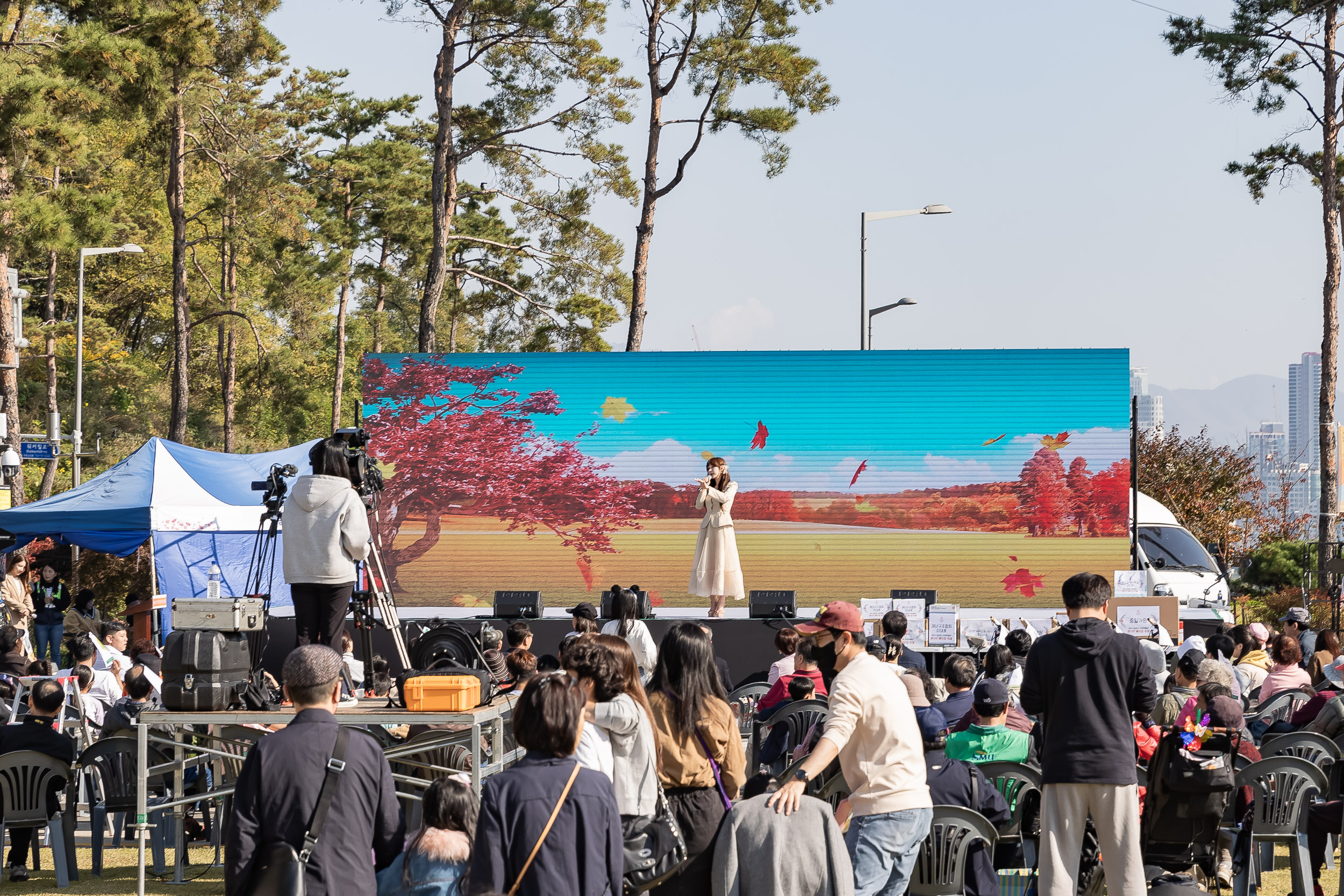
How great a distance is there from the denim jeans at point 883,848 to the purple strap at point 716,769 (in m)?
0.49

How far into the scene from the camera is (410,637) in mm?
15883

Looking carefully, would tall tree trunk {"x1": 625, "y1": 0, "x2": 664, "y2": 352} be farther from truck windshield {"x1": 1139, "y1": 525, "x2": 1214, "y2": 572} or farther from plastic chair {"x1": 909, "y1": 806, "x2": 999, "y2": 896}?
plastic chair {"x1": 909, "y1": 806, "x2": 999, "y2": 896}

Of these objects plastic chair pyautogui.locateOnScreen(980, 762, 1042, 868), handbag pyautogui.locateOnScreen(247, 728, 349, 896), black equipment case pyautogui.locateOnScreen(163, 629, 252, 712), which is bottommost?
plastic chair pyautogui.locateOnScreen(980, 762, 1042, 868)

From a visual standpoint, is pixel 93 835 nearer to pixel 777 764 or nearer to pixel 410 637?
pixel 777 764

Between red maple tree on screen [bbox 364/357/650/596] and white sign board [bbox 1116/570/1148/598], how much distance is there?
6817mm

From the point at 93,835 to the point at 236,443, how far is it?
45652 mm

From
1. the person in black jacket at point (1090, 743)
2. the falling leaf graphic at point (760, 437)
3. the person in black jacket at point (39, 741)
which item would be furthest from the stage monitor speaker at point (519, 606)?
the person in black jacket at point (1090, 743)

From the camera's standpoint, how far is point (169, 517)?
58.3 feet

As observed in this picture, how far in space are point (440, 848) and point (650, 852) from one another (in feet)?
2.18

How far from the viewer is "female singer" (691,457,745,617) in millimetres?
17016

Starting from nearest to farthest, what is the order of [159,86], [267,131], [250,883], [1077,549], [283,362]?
1. [250,883]
2. [1077,549]
3. [159,86]
4. [267,131]
5. [283,362]

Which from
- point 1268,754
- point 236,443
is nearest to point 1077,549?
point 1268,754

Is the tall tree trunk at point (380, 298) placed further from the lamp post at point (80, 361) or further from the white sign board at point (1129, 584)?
the white sign board at point (1129, 584)

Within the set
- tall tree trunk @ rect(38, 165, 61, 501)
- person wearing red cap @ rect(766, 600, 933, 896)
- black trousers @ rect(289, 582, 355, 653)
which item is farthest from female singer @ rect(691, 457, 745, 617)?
tall tree trunk @ rect(38, 165, 61, 501)
